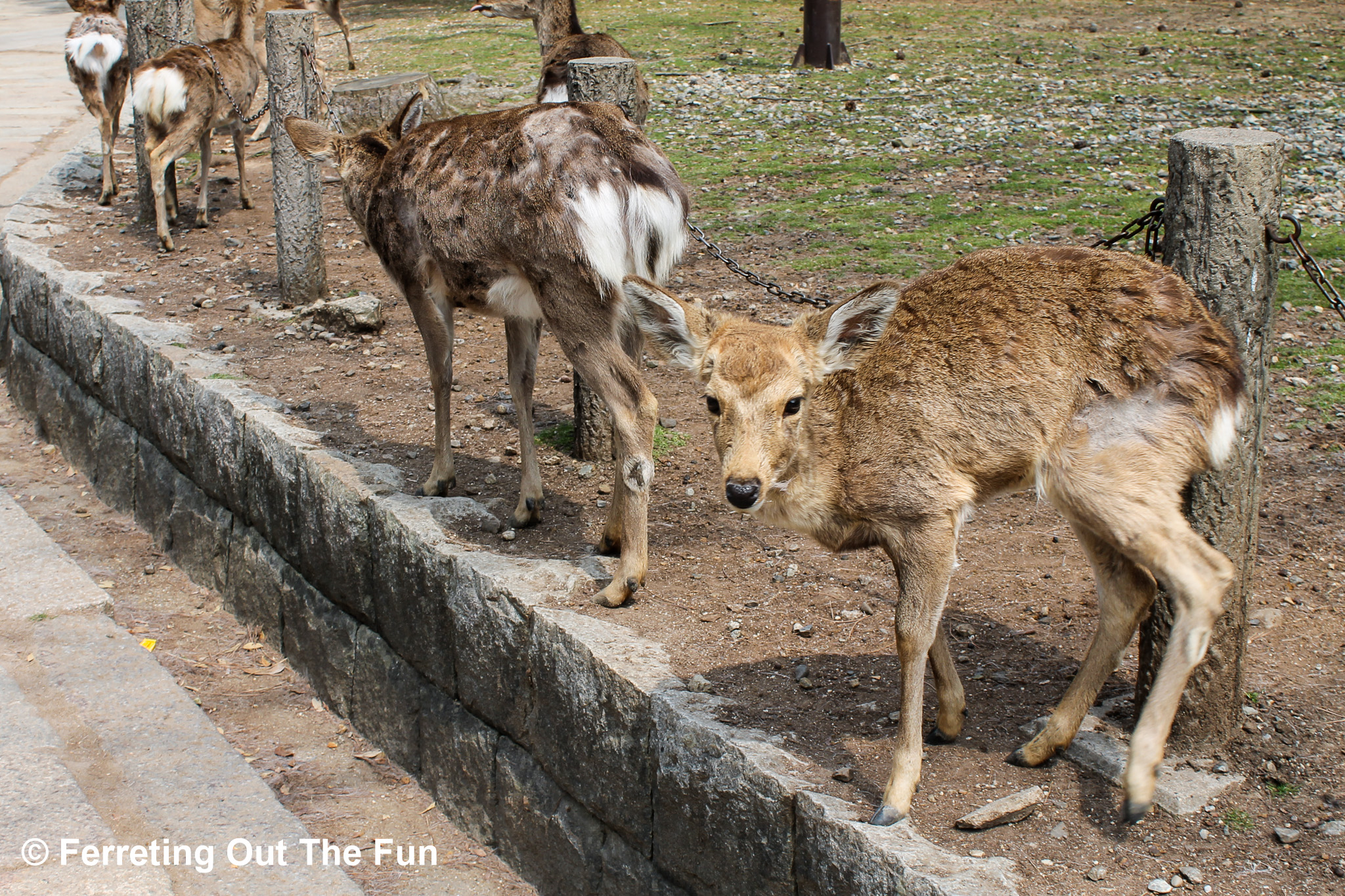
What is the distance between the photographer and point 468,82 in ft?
47.8

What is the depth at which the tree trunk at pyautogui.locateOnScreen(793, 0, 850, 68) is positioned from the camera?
14.4 meters

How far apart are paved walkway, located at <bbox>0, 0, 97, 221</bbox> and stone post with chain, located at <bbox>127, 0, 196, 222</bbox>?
4.72ft

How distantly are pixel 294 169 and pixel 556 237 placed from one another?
418 centimetres

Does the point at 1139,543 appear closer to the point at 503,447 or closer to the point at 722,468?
the point at 722,468

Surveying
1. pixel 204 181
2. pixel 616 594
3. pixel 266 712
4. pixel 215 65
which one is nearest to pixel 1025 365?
pixel 616 594

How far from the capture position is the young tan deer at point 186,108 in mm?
10188

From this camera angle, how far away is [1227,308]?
348 cm

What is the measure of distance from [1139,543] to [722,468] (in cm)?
115

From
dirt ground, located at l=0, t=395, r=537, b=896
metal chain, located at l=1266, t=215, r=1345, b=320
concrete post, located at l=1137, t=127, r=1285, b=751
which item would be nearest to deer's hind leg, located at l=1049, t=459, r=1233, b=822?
concrete post, located at l=1137, t=127, r=1285, b=751

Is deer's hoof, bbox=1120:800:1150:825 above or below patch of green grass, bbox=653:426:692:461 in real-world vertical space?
below

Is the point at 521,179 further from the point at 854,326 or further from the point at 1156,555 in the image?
the point at 1156,555

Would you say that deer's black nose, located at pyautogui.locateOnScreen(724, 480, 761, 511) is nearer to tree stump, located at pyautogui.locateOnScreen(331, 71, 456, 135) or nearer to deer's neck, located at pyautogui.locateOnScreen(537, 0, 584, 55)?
deer's neck, located at pyautogui.locateOnScreen(537, 0, 584, 55)

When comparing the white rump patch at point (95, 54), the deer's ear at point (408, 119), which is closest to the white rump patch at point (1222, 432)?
the deer's ear at point (408, 119)

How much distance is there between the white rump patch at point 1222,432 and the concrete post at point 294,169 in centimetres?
617
